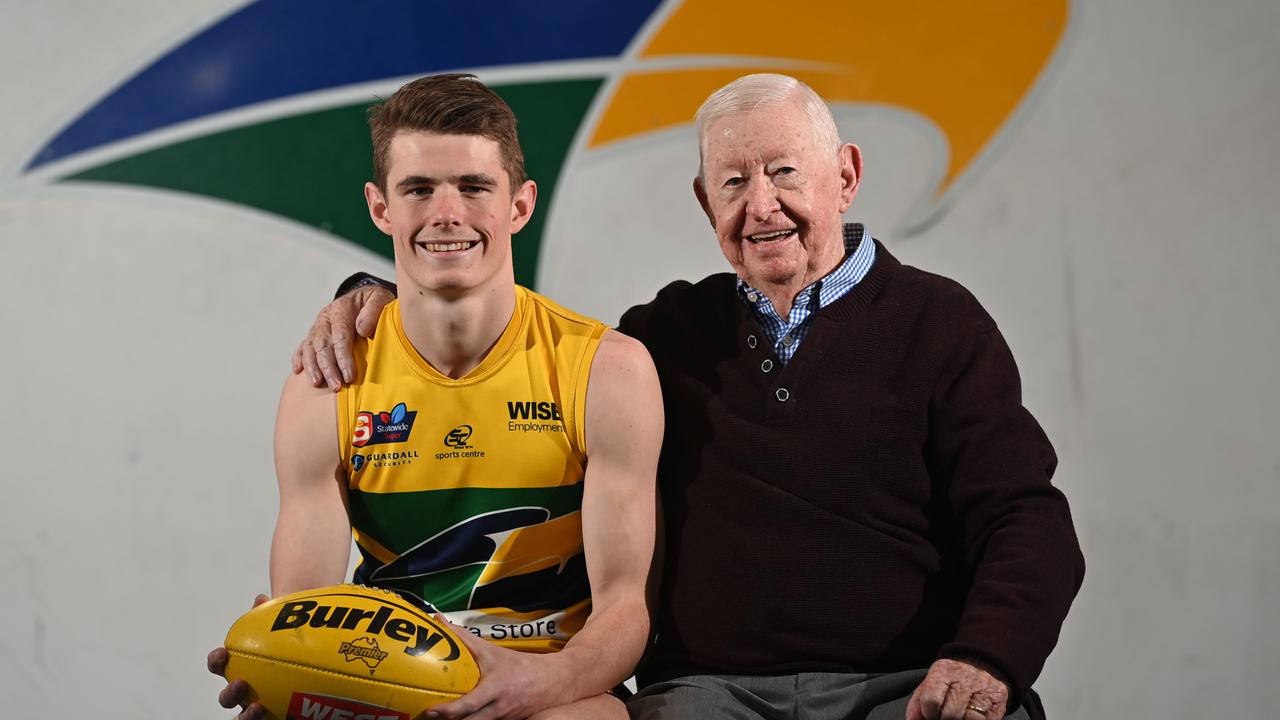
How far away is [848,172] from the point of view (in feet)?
5.48

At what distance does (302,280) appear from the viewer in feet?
8.25

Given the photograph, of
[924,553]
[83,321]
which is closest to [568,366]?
[924,553]

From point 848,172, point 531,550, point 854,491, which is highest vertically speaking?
point 848,172

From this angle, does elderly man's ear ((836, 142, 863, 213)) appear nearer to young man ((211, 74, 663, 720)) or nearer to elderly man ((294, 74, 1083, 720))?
elderly man ((294, 74, 1083, 720))

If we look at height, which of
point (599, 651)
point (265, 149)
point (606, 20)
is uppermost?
point (606, 20)

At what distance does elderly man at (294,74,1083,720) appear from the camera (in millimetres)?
1469

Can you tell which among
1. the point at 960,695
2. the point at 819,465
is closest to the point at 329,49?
the point at 819,465

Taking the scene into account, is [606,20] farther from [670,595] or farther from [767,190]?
[670,595]

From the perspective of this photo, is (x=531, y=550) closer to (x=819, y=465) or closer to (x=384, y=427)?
(x=384, y=427)

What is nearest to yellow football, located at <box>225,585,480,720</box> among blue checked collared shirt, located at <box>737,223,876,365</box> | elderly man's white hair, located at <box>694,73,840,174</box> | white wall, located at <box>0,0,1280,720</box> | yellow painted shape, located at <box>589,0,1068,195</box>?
blue checked collared shirt, located at <box>737,223,876,365</box>

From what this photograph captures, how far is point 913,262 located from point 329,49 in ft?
4.46

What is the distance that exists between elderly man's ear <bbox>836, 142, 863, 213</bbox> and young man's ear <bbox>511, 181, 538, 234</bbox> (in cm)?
45

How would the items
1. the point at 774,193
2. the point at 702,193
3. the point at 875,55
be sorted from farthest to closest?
the point at 875,55 < the point at 702,193 < the point at 774,193

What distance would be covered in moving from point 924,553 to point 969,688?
0.25 m
